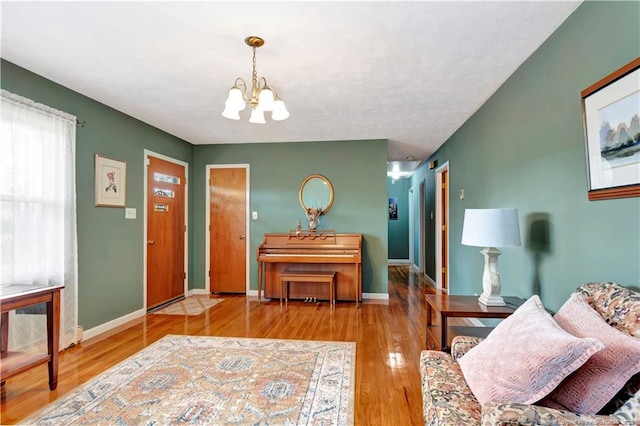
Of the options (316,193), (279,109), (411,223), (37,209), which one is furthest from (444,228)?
(37,209)

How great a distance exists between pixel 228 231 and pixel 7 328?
2.85 meters

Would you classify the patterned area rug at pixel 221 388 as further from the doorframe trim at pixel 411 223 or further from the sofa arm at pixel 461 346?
the doorframe trim at pixel 411 223

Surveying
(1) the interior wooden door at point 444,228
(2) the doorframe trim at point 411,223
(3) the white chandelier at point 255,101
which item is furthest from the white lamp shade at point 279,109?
(2) the doorframe trim at point 411,223

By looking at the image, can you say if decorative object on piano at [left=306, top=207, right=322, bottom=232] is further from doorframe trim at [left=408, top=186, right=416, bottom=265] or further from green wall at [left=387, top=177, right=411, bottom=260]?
green wall at [left=387, top=177, right=411, bottom=260]

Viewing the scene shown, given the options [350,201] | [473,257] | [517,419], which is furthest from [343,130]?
[517,419]

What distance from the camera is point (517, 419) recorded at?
91cm

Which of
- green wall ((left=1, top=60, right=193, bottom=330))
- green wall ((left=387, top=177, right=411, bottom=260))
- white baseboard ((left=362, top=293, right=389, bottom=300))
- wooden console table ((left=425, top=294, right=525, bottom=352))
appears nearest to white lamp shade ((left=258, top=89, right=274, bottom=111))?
wooden console table ((left=425, top=294, right=525, bottom=352))

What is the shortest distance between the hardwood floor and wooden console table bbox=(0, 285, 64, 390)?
0.71ft

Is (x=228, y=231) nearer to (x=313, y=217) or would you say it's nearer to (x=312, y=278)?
(x=313, y=217)

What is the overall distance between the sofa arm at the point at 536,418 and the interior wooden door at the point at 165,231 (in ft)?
13.2

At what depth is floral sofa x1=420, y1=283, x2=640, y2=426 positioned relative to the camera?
35.9 inches

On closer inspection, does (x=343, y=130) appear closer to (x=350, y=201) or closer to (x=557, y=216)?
(x=350, y=201)

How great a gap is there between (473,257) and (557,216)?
164cm

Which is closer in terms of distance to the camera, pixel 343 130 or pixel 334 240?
pixel 343 130
